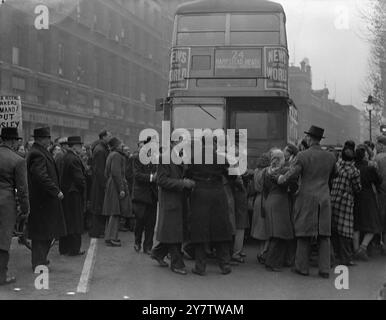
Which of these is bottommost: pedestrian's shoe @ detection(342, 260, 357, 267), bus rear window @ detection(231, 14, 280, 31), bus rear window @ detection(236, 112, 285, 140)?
pedestrian's shoe @ detection(342, 260, 357, 267)

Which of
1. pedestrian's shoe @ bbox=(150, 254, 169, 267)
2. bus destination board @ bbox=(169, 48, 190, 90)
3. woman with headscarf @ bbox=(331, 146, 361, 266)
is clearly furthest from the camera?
bus destination board @ bbox=(169, 48, 190, 90)

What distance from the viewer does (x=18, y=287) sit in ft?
23.3

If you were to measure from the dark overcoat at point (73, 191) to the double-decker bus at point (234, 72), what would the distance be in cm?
272

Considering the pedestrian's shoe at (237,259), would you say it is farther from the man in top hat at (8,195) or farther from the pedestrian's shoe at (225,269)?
the man in top hat at (8,195)

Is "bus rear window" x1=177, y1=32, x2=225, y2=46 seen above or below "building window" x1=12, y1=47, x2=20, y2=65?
below

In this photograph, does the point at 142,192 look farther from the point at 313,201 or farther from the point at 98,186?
the point at 313,201

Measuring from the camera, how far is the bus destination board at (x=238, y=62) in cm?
1168

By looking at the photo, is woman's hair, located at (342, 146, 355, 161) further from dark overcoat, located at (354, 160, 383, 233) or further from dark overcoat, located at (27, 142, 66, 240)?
dark overcoat, located at (27, 142, 66, 240)

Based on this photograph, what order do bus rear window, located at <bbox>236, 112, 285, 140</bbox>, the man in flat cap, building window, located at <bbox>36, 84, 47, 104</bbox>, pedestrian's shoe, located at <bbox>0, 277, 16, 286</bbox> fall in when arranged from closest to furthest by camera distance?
pedestrian's shoe, located at <bbox>0, 277, 16, 286</bbox>
the man in flat cap
bus rear window, located at <bbox>236, 112, 285, 140</bbox>
building window, located at <bbox>36, 84, 47, 104</bbox>

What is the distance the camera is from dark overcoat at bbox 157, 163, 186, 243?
26.0ft

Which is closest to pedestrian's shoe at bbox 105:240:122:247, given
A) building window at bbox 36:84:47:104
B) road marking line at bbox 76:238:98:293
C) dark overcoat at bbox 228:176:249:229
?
road marking line at bbox 76:238:98:293
